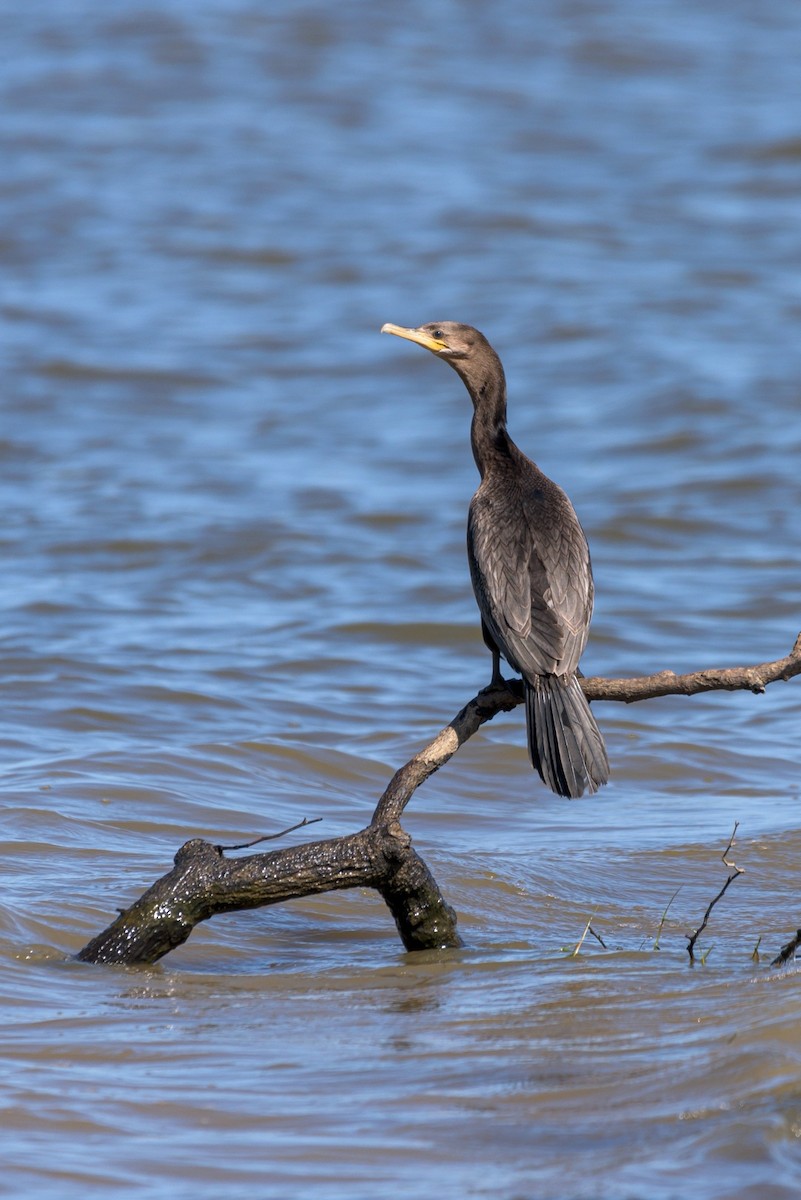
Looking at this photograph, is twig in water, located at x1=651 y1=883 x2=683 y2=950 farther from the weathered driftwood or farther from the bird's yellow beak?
the bird's yellow beak

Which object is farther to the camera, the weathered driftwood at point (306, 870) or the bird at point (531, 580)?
the bird at point (531, 580)

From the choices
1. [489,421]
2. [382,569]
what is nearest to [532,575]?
[489,421]

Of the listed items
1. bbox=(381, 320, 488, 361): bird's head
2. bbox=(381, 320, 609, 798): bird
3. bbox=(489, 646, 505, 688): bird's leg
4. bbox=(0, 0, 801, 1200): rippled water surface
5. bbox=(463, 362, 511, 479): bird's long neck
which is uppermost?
bbox=(381, 320, 488, 361): bird's head

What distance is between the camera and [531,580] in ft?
17.7

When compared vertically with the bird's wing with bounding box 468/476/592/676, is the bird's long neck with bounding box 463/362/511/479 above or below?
above

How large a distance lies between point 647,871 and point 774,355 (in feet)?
36.0

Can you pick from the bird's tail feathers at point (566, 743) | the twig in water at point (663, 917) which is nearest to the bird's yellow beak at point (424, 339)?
the bird's tail feathers at point (566, 743)

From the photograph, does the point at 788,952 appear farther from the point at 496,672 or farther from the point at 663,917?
the point at 496,672

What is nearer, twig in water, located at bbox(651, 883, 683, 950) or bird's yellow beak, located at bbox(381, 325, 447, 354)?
twig in water, located at bbox(651, 883, 683, 950)

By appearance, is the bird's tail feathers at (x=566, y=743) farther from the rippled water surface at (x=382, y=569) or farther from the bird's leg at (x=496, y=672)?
the rippled water surface at (x=382, y=569)

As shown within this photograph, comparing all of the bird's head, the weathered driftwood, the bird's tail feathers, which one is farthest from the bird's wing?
the bird's head

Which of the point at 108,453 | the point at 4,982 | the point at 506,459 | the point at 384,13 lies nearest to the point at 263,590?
the point at 108,453

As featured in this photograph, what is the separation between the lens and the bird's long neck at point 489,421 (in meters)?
6.23

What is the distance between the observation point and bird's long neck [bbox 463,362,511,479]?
623cm
